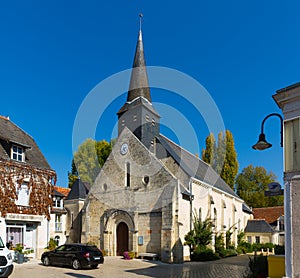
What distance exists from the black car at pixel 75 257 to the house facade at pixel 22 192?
3509 mm

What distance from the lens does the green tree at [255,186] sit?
5138cm

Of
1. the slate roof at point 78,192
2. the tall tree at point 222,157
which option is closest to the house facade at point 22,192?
the slate roof at point 78,192

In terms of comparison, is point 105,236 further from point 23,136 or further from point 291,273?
point 291,273

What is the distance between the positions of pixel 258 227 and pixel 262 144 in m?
32.1

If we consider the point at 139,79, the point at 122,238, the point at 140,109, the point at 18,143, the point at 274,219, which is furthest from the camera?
the point at 274,219

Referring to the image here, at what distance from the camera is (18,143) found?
22.3m

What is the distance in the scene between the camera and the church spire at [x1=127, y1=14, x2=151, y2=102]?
28672 millimetres

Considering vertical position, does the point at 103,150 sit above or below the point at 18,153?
above

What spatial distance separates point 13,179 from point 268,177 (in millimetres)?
42063

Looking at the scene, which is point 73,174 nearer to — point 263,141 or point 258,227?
point 258,227

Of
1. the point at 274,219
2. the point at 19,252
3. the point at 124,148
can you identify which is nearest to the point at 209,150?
the point at 274,219

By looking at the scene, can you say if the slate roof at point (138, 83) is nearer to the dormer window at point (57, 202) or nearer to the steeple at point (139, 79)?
the steeple at point (139, 79)

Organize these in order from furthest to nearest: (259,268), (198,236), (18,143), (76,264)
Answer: (198,236)
(18,143)
(76,264)
(259,268)

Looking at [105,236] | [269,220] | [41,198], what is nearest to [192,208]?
[105,236]
